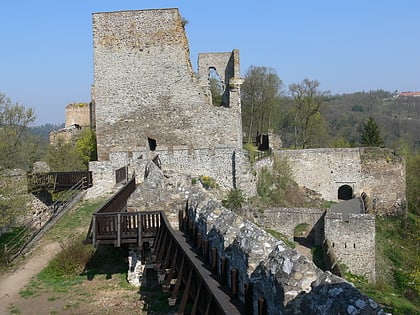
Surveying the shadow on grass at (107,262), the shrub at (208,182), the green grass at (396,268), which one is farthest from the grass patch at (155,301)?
the shrub at (208,182)

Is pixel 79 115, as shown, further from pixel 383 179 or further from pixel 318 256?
pixel 318 256

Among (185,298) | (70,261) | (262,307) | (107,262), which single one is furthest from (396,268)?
(262,307)

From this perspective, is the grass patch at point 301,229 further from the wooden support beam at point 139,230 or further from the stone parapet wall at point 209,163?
the wooden support beam at point 139,230

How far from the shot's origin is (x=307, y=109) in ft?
Result: 139

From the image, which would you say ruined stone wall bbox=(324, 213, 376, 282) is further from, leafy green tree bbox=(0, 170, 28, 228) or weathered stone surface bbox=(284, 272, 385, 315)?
weathered stone surface bbox=(284, 272, 385, 315)

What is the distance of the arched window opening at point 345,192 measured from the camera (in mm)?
32362

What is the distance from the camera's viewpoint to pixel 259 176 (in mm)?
25719

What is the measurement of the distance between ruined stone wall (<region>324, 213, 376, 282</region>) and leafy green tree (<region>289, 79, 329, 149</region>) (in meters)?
21.0

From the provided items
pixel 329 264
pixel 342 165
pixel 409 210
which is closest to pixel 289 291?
pixel 329 264

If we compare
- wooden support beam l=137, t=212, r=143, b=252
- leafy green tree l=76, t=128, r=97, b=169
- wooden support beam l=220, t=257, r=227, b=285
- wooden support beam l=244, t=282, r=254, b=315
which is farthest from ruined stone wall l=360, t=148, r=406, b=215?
wooden support beam l=244, t=282, r=254, b=315

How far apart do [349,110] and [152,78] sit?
8048 centimetres

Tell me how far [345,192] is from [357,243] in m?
12.8

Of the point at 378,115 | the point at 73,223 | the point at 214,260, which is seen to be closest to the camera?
the point at 214,260

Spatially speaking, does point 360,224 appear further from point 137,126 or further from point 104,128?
point 104,128
